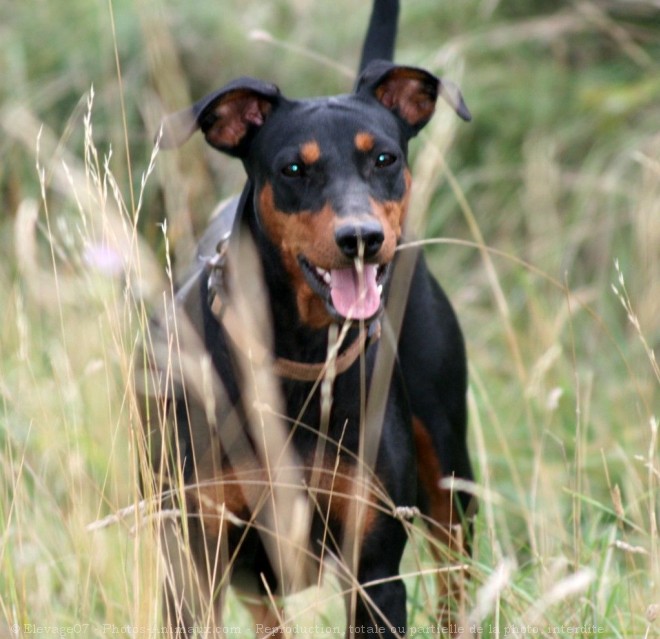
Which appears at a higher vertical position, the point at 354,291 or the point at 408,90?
the point at 408,90

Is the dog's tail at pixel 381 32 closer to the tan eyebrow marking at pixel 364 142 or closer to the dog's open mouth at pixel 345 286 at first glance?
the tan eyebrow marking at pixel 364 142

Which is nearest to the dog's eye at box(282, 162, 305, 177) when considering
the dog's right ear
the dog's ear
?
the dog's right ear

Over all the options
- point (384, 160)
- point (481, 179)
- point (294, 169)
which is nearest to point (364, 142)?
point (384, 160)

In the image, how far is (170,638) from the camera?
286 cm

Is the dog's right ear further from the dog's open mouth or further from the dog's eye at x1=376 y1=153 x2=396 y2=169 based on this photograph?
the dog's open mouth

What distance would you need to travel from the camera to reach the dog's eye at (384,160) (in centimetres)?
350

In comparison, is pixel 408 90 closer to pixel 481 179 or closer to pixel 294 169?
pixel 294 169

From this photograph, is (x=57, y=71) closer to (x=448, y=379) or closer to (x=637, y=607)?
(x=448, y=379)

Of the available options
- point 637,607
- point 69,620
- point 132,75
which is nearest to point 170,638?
point 69,620

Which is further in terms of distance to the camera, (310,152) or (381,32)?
(381,32)

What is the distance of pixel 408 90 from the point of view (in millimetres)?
3918

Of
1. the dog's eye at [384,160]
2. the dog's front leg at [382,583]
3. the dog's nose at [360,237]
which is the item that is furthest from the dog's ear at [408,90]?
the dog's front leg at [382,583]

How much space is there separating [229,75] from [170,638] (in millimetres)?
4737

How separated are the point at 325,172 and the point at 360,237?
356 mm
